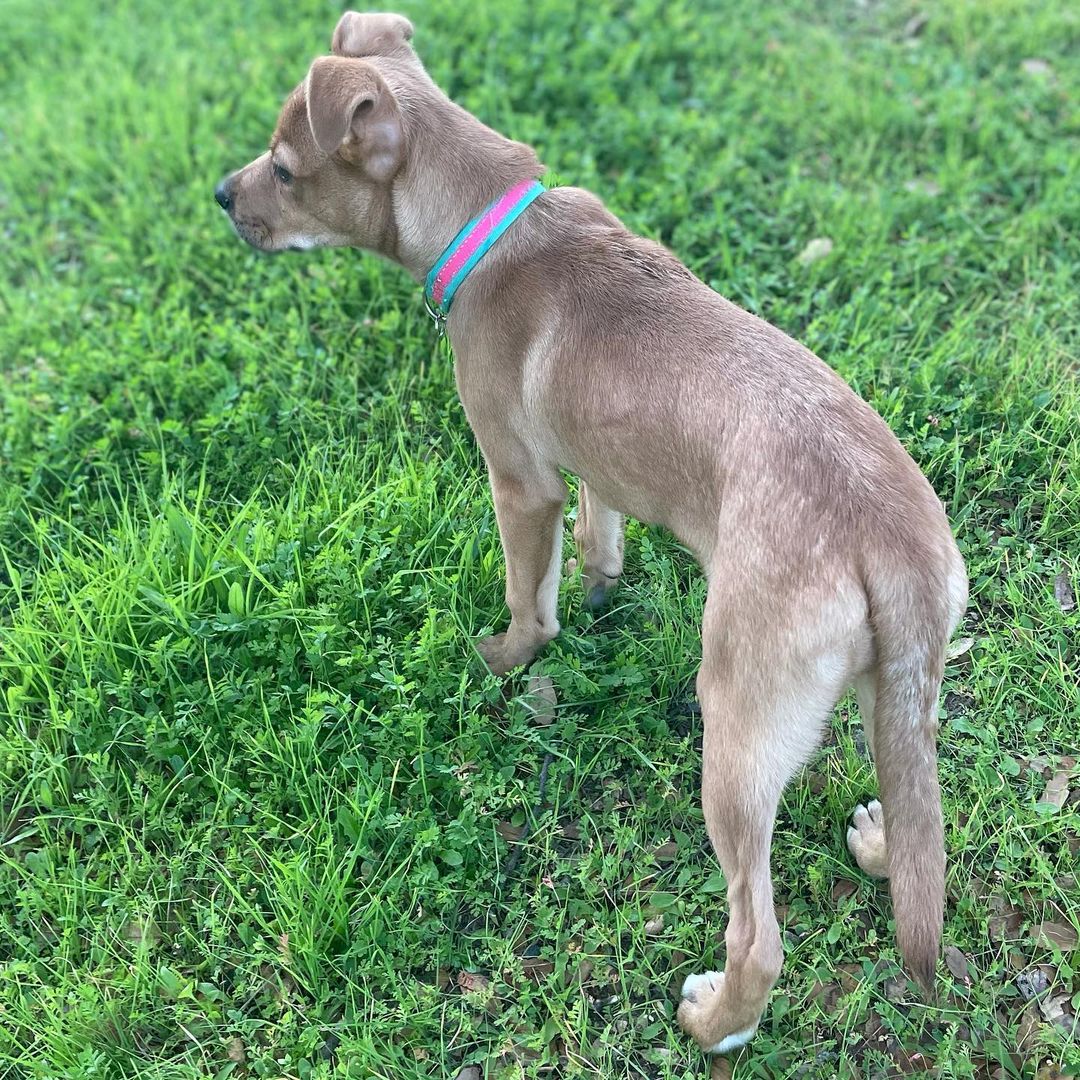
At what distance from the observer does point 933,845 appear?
2291 mm

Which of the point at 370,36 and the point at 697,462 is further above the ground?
the point at 370,36

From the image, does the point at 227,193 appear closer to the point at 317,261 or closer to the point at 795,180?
the point at 317,261

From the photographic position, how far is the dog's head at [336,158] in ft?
9.64

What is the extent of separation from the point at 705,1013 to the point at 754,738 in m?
0.84

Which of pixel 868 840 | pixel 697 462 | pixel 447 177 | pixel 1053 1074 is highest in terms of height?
pixel 447 177

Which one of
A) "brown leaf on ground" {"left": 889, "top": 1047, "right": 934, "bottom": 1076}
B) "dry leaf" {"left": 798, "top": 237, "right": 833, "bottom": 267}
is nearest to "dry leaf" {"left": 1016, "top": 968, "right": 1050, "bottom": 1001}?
"brown leaf on ground" {"left": 889, "top": 1047, "right": 934, "bottom": 1076}

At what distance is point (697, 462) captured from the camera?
2.59 m

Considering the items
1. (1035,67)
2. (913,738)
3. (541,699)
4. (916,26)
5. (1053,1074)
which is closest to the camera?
(913,738)

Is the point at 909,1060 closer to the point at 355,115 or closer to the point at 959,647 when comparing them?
the point at 959,647

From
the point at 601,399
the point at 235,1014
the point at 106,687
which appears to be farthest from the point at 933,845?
the point at 106,687

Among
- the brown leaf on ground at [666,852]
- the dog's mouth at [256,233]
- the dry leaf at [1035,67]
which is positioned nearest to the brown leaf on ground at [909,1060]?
the brown leaf on ground at [666,852]

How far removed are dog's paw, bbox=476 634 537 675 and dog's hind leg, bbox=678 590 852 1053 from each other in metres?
1.01

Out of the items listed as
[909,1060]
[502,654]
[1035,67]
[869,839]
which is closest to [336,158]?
[502,654]

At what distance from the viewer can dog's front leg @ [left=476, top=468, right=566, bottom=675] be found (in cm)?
312
